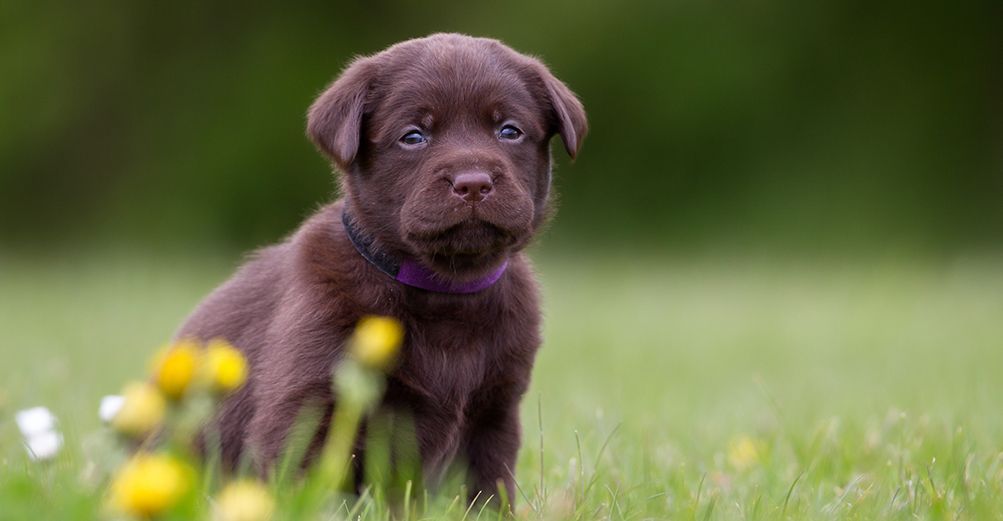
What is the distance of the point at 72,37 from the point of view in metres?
14.4

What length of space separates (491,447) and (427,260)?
1.54 feet

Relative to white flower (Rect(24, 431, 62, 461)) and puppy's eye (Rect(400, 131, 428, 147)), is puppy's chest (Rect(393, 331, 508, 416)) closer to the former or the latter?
puppy's eye (Rect(400, 131, 428, 147))

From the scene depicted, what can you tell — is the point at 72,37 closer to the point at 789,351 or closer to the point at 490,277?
the point at 789,351

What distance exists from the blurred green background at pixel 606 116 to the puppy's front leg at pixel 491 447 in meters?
10.0

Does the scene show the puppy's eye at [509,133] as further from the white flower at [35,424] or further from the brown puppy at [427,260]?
the white flower at [35,424]

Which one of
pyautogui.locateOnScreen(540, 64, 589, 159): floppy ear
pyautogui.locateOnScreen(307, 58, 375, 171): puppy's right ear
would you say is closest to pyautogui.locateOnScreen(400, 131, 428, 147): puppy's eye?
pyautogui.locateOnScreen(307, 58, 375, 171): puppy's right ear

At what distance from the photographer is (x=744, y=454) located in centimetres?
361

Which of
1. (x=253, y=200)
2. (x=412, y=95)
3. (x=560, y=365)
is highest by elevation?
(x=412, y=95)

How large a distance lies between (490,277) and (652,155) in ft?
36.7

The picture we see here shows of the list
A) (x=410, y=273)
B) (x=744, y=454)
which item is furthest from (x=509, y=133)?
(x=744, y=454)

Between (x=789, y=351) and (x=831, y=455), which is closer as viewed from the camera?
(x=831, y=455)

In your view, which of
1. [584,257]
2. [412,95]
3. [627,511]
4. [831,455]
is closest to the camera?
[627,511]

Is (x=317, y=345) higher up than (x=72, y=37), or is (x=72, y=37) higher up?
(x=317, y=345)

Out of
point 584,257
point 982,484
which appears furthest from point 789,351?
point 584,257
